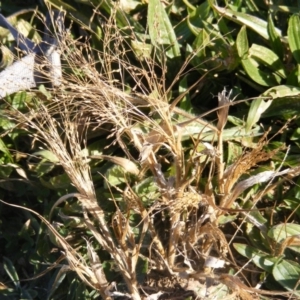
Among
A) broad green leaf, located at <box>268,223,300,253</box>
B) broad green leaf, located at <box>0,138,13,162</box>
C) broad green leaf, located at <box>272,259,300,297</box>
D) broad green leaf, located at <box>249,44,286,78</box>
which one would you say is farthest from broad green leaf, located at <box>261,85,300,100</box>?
broad green leaf, located at <box>0,138,13,162</box>

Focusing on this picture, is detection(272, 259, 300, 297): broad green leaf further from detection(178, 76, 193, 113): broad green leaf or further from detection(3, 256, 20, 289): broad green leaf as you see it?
detection(3, 256, 20, 289): broad green leaf

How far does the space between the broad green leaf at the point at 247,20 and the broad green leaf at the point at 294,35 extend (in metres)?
0.10

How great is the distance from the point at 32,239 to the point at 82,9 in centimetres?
92

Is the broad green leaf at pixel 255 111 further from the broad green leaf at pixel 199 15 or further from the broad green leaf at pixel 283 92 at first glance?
the broad green leaf at pixel 199 15

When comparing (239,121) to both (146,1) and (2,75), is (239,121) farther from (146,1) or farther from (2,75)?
(2,75)

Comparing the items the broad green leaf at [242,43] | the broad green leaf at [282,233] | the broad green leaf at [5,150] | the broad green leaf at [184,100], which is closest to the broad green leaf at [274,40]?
the broad green leaf at [242,43]

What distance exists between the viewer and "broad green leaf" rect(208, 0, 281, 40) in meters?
2.25

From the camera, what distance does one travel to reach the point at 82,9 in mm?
2553

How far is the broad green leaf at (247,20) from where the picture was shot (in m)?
2.25

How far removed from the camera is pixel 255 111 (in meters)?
2.05

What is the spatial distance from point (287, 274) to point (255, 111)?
52cm

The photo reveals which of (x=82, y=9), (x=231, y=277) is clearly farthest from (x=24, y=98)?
(x=231, y=277)

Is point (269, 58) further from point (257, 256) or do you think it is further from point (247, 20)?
point (257, 256)

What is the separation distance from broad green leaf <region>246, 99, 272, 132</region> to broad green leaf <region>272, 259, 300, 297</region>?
0.44m
